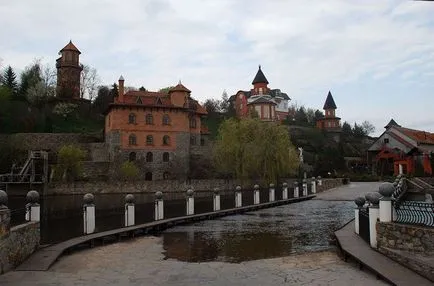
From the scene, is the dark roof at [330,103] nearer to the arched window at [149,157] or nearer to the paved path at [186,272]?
the arched window at [149,157]

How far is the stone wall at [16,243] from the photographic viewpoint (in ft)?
26.5

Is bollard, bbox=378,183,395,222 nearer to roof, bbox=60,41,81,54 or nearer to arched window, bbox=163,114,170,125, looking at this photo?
arched window, bbox=163,114,170,125

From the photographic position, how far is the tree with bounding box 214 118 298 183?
3644 centimetres

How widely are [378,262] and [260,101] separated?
70.8m

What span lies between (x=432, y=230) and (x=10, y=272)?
7.98 m

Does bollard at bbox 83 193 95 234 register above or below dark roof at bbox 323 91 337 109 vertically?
below

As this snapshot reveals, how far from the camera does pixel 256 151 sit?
3691 centimetres

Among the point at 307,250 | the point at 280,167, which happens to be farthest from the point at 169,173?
the point at 307,250

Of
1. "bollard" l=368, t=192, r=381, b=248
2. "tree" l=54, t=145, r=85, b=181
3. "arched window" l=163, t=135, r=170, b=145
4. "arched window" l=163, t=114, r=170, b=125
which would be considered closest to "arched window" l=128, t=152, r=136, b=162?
"arched window" l=163, t=135, r=170, b=145

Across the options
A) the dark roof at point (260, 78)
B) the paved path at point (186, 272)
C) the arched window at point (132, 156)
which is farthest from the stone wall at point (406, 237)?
the dark roof at point (260, 78)

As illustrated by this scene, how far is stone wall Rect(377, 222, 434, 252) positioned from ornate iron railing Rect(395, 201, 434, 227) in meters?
0.18

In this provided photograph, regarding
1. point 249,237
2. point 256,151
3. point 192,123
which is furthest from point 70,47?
point 249,237

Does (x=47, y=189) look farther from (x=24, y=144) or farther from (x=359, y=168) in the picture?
(x=359, y=168)

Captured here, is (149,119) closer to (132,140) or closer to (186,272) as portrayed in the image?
(132,140)
